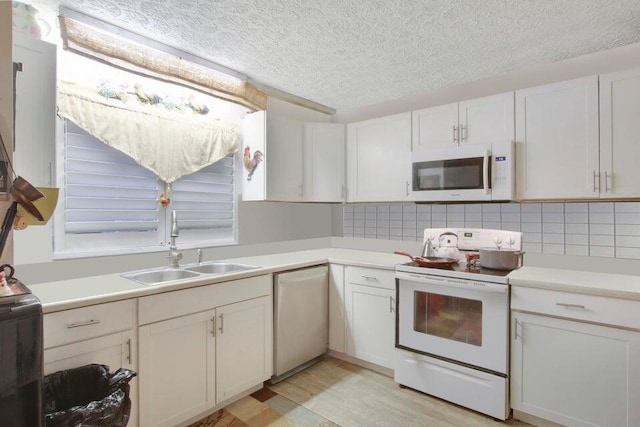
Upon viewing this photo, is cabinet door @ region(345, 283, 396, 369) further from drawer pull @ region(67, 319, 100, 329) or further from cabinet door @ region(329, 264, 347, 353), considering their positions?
drawer pull @ region(67, 319, 100, 329)

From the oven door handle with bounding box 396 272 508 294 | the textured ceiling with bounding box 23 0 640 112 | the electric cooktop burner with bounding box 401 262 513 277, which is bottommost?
the oven door handle with bounding box 396 272 508 294

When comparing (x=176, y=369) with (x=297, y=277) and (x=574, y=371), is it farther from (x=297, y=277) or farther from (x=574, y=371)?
(x=574, y=371)

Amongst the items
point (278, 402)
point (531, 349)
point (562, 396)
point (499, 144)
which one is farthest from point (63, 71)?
point (562, 396)

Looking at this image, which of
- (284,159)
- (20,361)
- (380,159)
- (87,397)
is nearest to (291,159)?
(284,159)

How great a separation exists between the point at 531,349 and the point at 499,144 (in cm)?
134

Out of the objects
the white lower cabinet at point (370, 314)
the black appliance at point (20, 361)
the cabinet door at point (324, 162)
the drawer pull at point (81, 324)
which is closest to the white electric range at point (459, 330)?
the white lower cabinet at point (370, 314)

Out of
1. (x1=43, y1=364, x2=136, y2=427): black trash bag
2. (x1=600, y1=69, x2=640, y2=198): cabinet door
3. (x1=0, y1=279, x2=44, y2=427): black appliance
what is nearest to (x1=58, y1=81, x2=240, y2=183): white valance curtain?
(x1=43, y1=364, x2=136, y2=427): black trash bag

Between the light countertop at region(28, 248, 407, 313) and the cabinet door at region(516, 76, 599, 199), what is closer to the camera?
the light countertop at region(28, 248, 407, 313)

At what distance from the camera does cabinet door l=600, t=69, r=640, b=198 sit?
1999mm

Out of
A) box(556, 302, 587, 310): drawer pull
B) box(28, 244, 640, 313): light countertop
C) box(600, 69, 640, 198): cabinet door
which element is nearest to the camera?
box(28, 244, 640, 313): light countertop

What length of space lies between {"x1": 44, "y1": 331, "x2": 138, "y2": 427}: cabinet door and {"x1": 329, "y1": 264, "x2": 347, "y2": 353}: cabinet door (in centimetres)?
154

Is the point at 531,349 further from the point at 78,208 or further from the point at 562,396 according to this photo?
the point at 78,208

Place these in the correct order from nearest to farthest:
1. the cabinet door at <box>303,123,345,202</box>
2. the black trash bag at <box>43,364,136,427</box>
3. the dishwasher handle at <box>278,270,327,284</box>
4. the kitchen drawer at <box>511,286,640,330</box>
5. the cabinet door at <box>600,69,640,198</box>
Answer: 1. the black trash bag at <box>43,364,136,427</box>
2. the kitchen drawer at <box>511,286,640,330</box>
3. the cabinet door at <box>600,69,640,198</box>
4. the dishwasher handle at <box>278,270,327,284</box>
5. the cabinet door at <box>303,123,345,202</box>

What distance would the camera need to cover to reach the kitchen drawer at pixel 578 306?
171 cm
